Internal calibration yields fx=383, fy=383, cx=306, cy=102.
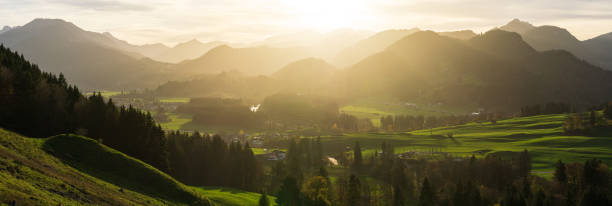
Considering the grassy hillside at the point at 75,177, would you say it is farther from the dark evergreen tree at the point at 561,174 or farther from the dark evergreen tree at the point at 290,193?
the dark evergreen tree at the point at 561,174

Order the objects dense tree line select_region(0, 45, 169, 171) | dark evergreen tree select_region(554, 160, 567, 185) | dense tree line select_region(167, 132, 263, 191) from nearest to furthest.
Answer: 1. dense tree line select_region(0, 45, 169, 171)
2. dense tree line select_region(167, 132, 263, 191)
3. dark evergreen tree select_region(554, 160, 567, 185)

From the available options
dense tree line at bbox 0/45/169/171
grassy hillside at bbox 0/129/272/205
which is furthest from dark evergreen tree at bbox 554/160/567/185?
dense tree line at bbox 0/45/169/171

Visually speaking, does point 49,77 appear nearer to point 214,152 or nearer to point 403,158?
point 214,152

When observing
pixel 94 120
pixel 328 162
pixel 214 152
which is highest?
pixel 94 120

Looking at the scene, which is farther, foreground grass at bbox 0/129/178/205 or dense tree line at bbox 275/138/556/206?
dense tree line at bbox 275/138/556/206

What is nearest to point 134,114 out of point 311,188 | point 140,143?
point 140,143

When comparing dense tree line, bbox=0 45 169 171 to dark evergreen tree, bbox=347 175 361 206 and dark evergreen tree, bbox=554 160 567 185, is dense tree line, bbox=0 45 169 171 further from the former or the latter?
dark evergreen tree, bbox=554 160 567 185

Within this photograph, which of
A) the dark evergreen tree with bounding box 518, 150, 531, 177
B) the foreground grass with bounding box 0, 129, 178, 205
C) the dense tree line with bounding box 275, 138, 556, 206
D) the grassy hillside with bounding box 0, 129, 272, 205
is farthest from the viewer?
the dark evergreen tree with bounding box 518, 150, 531, 177
